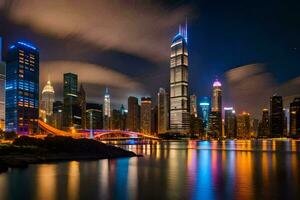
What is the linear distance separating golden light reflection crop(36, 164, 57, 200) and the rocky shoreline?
52.5 ft

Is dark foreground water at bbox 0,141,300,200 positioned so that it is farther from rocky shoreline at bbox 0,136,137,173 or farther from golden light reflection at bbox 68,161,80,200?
rocky shoreline at bbox 0,136,137,173

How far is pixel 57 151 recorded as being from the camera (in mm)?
79750

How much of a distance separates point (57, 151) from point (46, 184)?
133 feet

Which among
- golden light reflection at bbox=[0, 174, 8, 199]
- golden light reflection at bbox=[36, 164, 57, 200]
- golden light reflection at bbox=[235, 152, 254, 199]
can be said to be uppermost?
golden light reflection at bbox=[0, 174, 8, 199]

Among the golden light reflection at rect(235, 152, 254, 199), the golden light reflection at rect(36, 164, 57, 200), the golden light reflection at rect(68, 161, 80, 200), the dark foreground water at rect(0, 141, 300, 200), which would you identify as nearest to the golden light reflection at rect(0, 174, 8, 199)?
the dark foreground water at rect(0, 141, 300, 200)

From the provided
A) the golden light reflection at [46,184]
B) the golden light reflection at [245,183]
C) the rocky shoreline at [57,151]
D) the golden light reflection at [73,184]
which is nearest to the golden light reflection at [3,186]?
the golden light reflection at [46,184]

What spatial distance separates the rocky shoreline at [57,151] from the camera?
70562 mm

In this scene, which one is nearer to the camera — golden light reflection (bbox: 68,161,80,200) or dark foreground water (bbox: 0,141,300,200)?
golden light reflection (bbox: 68,161,80,200)

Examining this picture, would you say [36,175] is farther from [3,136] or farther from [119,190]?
[3,136]

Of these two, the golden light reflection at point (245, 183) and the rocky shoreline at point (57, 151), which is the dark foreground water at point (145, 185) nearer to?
the golden light reflection at point (245, 183)

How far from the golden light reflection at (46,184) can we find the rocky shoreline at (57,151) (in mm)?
15989

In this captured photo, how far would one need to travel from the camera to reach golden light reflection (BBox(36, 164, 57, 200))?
33.4 metres

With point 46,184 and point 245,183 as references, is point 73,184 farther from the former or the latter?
point 245,183

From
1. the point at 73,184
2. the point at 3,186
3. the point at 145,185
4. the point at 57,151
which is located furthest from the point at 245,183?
the point at 57,151
